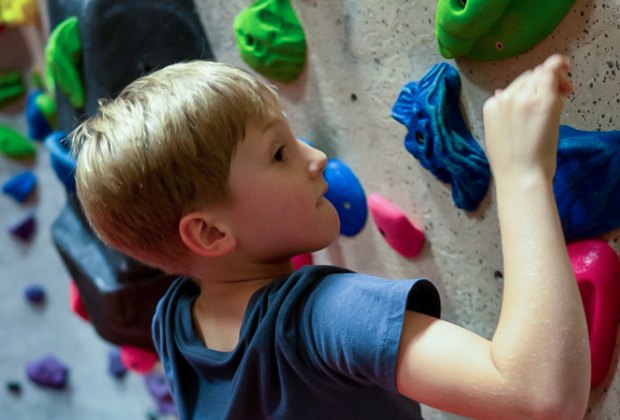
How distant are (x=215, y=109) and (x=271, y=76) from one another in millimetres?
485

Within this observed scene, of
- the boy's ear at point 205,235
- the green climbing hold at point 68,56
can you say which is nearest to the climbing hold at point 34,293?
the green climbing hold at point 68,56

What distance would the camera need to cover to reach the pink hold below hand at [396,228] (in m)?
0.97

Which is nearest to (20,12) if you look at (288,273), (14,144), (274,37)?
(14,144)

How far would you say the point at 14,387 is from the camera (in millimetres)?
2125

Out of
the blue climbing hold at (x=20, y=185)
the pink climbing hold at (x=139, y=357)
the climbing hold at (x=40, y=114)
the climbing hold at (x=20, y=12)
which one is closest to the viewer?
the pink climbing hold at (x=139, y=357)

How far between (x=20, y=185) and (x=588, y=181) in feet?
5.37

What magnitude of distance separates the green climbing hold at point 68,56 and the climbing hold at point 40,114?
19.6 inches

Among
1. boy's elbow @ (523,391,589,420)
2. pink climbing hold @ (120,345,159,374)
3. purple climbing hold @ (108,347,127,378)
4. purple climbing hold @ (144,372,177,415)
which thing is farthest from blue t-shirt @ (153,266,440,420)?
purple climbing hold @ (108,347,127,378)

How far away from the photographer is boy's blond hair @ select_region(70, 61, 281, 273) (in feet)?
2.16

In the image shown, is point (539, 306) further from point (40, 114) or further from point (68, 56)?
point (40, 114)

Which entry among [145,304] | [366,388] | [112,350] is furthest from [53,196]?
[366,388]

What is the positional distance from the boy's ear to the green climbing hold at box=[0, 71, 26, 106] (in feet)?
4.62

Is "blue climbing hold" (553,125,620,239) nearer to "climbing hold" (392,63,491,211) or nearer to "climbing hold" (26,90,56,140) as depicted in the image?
"climbing hold" (392,63,491,211)

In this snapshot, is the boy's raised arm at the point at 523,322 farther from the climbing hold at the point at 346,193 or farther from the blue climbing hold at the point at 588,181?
the climbing hold at the point at 346,193
